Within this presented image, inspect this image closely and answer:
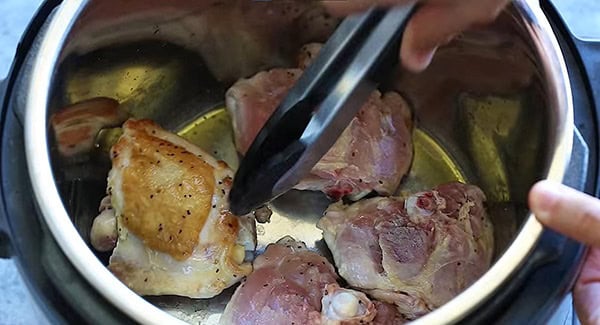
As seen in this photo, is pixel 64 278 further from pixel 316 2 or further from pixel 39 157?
pixel 316 2

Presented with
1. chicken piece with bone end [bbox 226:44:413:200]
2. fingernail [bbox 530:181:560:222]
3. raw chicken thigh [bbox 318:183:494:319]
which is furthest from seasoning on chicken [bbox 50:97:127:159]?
fingernail [bbox 530:181:560:222]

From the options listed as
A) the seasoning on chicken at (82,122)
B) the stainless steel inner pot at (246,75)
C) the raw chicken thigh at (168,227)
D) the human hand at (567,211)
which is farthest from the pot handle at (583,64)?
the seasoning on chicken at (82,122)

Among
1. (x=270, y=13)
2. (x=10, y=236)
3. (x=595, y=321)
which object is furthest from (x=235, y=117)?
(x=595, y=321)

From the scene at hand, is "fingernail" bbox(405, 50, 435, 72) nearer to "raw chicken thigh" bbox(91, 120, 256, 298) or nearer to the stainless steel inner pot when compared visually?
the stainless steel inner pot

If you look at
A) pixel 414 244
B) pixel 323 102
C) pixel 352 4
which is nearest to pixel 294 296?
pixel 414 244

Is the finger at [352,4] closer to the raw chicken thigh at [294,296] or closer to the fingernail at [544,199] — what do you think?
the fingernail at [544,199]
